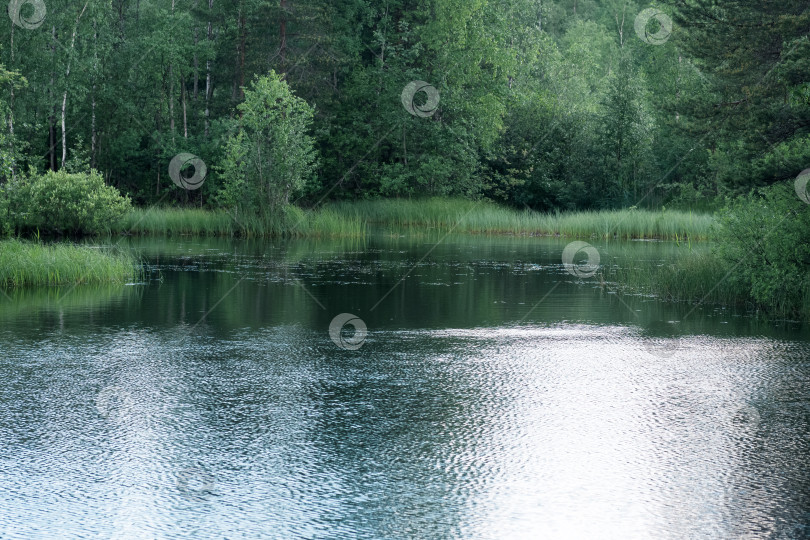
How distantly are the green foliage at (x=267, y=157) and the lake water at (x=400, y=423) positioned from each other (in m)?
23.2

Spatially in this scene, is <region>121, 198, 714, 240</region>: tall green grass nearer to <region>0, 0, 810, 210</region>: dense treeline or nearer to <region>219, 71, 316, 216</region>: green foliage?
<region>219, 71, 316, 216</region>: green foliage

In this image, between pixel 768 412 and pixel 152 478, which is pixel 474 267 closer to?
pixel 768 412

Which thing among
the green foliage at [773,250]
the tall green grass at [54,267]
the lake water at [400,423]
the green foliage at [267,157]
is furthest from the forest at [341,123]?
the lake water at [400,423]

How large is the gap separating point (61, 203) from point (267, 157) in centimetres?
867

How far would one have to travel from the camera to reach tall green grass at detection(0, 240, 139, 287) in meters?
18.6

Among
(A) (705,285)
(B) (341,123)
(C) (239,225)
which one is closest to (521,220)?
(C) (239,225)

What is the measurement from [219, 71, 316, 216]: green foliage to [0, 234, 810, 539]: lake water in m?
23.2

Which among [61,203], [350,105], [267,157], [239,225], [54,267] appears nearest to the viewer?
[54,267]

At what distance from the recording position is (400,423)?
7418mm

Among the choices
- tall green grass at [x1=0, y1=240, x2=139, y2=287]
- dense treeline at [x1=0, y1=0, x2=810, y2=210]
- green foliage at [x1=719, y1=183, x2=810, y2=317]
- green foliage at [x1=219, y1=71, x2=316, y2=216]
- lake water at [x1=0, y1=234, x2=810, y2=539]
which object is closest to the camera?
lake water at [x1=0, y1=234, x2=810, y2=539]

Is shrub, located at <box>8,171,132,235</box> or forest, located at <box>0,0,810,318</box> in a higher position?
forest, located at <box>0,0,810,318</box>

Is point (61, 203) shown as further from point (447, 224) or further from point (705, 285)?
point (705, 285)

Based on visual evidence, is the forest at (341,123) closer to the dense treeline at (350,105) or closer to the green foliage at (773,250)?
the dense treeline at (350,105)

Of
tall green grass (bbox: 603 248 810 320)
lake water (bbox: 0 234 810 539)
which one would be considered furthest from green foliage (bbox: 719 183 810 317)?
lake water (bbox: 0 234 810 539)
